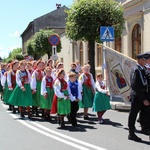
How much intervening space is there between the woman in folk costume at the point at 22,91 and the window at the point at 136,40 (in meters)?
11.3

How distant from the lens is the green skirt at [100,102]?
31.9 ft

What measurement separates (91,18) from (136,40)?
16.0 feet

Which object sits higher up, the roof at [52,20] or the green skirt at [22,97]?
the roof at [52,20]

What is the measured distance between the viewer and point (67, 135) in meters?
8.12

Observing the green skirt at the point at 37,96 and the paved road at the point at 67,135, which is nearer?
the paved road at the point at 67,135

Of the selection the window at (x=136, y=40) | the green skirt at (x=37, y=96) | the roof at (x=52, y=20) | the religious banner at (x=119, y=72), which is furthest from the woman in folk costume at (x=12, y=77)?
the roof at (x=52, y=20)

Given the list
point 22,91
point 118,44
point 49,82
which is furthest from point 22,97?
point 118,44

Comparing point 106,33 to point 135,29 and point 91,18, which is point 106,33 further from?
point 135,29

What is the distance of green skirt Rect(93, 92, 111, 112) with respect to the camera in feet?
31.9

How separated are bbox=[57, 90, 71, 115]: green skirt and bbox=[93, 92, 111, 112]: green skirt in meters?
0.98

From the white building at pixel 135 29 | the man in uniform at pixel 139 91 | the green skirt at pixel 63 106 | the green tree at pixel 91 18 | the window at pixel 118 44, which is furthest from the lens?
the window at pixel 118 44

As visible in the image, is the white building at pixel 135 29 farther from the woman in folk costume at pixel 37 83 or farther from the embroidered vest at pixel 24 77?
the embroidered vest at pixel 24 77

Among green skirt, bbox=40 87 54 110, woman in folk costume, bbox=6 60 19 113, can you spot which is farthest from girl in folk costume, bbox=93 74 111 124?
woman in folk costume, bbox=6 60 19 113

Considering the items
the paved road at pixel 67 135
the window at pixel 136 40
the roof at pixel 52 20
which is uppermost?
the roof at pixel 52 20
